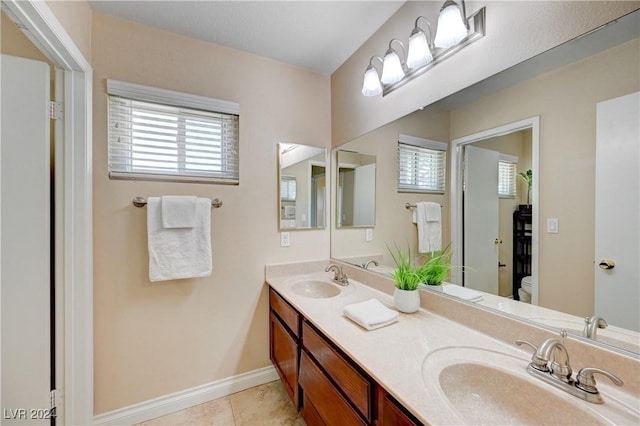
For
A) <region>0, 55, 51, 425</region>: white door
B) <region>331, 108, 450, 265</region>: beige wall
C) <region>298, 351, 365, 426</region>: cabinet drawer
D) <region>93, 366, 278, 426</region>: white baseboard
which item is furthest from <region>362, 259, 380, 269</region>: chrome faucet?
<region>0, 55, 51, 425</region>: white door

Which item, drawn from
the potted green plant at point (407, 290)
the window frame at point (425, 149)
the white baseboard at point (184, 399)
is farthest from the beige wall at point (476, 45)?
the white baseboard at point (184, 399)

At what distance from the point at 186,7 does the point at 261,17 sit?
42cm

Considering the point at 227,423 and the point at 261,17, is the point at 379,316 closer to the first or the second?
the point at 227,423

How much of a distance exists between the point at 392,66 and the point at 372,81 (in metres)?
0.18

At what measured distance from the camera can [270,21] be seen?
5.15 ft

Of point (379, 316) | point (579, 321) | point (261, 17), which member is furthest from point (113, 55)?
point (579, 321)

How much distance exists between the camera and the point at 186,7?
1468 mm

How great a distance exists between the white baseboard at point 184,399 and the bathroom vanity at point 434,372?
60 centimetres

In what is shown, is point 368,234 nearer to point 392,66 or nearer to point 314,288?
point 314,288

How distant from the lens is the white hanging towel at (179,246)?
1546 mm

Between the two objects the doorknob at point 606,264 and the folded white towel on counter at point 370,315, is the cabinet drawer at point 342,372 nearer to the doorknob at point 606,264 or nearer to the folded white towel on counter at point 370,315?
the folded white towel on counter at point 370,315

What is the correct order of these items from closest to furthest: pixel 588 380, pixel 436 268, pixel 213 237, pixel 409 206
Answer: pixel 588 380 → pixel 436 268 → pixel 409 206 → pixel 213 237

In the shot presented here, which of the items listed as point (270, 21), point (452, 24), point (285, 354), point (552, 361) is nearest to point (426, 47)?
point (452, 24)

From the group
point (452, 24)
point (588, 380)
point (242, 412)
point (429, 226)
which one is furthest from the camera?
point (242, 412)
